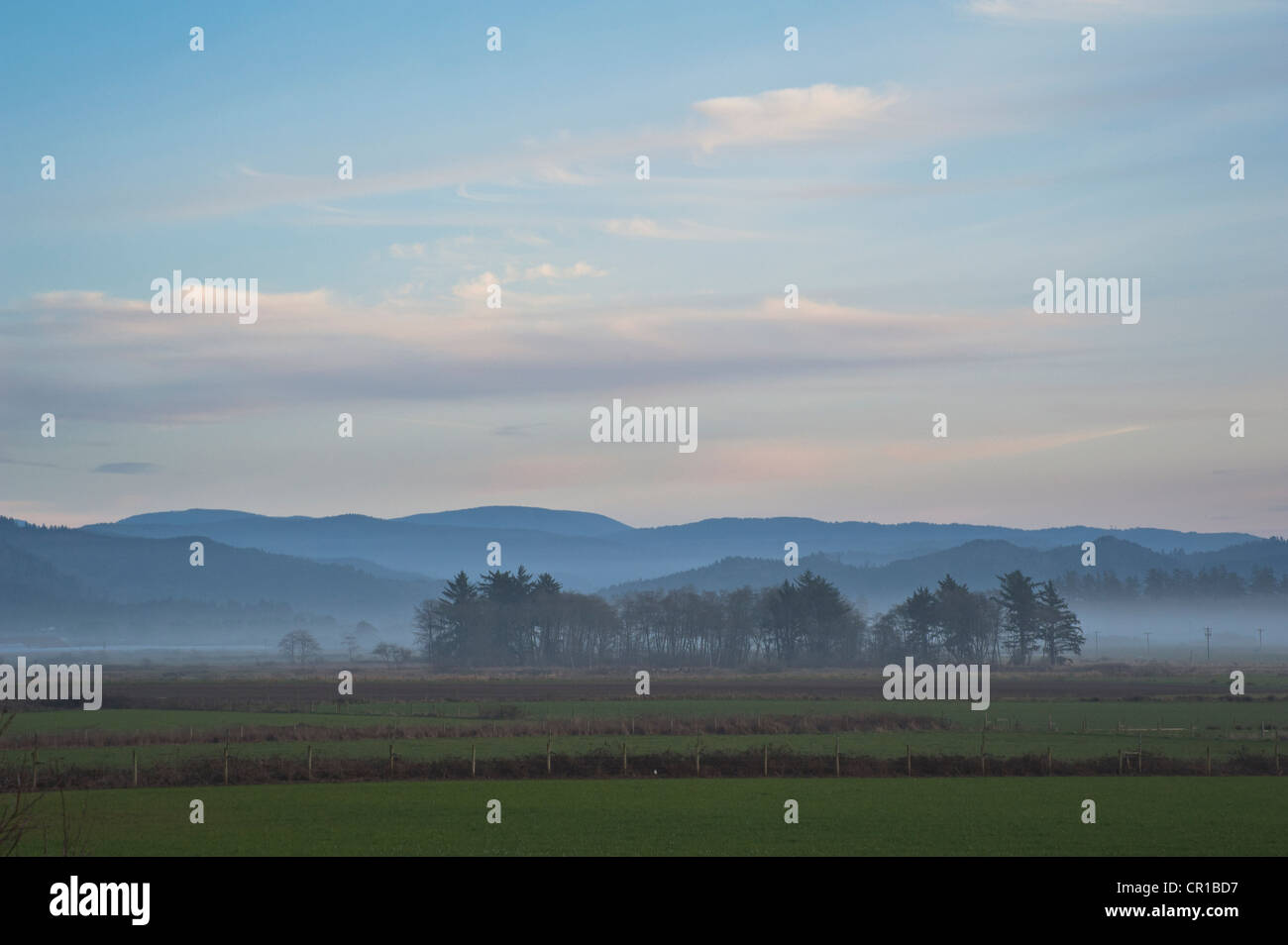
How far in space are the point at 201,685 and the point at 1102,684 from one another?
9287 cm

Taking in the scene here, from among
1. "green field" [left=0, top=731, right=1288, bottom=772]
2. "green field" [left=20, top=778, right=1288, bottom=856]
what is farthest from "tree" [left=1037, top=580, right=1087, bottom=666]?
"green field" [left=20, top=778, right=1288, bottom=856]

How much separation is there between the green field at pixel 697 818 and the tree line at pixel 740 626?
11965cm

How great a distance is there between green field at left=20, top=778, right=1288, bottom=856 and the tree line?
4711 inches

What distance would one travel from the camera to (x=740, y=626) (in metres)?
184

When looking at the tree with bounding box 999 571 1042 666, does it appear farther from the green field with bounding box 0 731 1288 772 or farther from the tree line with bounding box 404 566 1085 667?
the green field with bounding box 0 731 1288 772

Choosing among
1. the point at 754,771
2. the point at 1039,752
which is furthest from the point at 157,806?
the point at 1039,752

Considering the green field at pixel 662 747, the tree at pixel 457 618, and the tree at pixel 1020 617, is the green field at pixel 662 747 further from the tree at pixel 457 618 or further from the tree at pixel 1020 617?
the tree at pixel 457 618

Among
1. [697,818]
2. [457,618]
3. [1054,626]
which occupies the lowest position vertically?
[1054,626]

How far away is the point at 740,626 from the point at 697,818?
15081cm

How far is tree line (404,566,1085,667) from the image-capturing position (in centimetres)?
16250

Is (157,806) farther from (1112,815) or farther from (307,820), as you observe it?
(1112,815)

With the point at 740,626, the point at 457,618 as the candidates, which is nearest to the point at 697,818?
the point at 457,618

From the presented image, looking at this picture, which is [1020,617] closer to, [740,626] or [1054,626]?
[1054,626]

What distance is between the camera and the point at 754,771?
154ft
